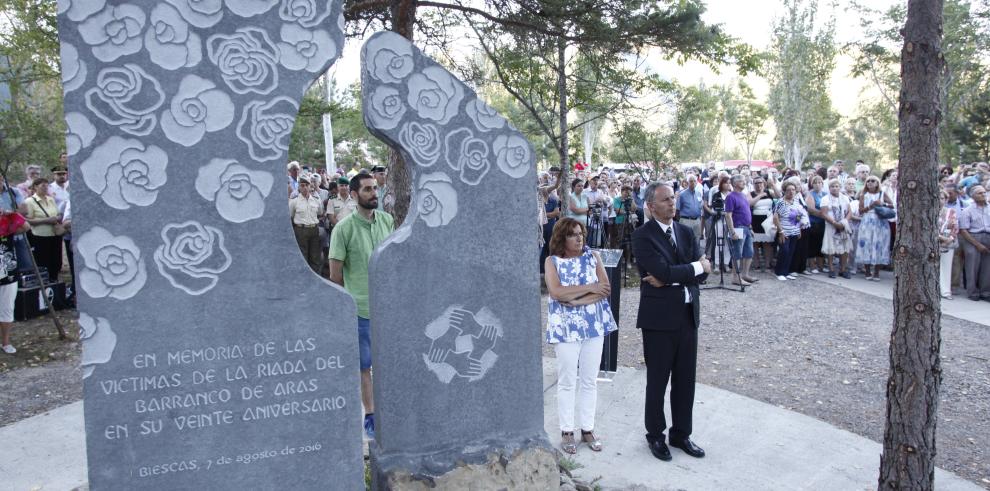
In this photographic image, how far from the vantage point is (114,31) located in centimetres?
294

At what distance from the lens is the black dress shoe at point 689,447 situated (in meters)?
4.70

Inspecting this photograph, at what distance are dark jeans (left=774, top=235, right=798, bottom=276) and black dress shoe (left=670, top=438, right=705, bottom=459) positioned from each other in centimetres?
840

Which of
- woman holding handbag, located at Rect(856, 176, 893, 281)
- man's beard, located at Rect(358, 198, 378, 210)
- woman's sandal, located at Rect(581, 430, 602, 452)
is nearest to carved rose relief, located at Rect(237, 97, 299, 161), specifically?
man's beard, located at Rect(358, 198, 378, 210)

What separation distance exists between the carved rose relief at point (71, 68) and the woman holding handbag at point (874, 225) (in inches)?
494

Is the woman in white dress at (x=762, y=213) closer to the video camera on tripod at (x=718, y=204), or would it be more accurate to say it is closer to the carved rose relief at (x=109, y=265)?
the video camera on tripod at (x=718, y=204)

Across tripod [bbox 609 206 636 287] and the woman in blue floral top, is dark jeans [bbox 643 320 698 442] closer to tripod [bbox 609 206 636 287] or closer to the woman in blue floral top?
the woman in blue floral top

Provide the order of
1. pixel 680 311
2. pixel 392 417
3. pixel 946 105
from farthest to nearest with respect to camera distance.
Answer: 1. pixel 946 105
2. pixel 680 311
3. pixel 392 417

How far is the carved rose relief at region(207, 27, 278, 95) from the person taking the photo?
10.1 feet

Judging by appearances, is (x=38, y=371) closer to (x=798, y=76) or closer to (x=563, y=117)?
(x=563, y=117)

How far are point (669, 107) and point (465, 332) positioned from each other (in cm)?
799

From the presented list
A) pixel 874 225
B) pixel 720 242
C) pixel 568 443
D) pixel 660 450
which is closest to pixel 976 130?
pixel 874 225

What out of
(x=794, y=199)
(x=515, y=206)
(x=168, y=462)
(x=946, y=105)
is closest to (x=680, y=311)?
(x=515, y=206)

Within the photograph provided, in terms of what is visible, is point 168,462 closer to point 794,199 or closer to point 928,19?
point 928,19

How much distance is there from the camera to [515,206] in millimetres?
3807
